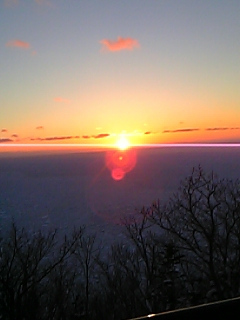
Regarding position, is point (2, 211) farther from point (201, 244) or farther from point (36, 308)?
point (201, 244)

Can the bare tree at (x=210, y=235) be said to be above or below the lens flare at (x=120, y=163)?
below

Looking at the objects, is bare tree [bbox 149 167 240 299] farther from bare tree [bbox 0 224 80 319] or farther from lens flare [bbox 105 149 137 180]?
lens flare [bbox 105 149 137 180]

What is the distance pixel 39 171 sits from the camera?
76125mm

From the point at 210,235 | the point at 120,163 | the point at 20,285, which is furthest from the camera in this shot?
the point at 120,163

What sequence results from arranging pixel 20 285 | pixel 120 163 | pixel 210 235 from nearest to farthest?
pixel 20 285
pixel 210 235
pixel 120 163

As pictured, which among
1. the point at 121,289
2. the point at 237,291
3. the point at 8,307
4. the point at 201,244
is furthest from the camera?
the point at 121,289

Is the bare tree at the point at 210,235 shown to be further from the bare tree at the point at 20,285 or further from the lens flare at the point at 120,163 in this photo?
the lens flare at the point at 120,163

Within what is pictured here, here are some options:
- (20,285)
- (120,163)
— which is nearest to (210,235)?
(20,285)

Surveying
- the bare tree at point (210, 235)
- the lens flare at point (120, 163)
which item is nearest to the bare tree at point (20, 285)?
the bare tree at point (210, 235)

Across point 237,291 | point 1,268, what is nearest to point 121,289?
point 1,268

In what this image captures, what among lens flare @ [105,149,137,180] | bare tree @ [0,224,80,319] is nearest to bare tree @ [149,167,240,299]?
bare tree @ [0,224,80,319]

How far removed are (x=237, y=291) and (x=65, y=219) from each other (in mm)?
22012

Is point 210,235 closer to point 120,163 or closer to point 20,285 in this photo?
point 20,285

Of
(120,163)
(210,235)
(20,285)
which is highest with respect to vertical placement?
(120,163)
